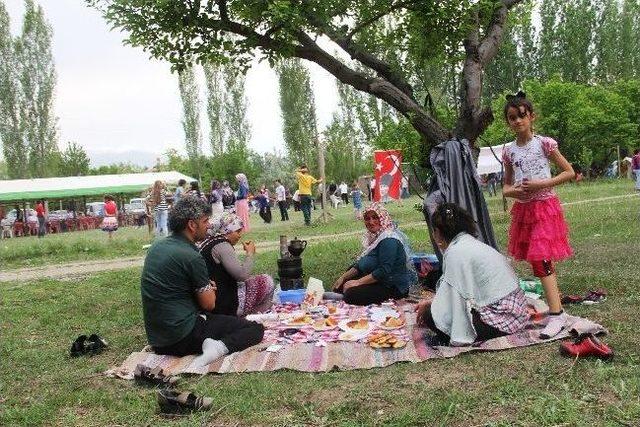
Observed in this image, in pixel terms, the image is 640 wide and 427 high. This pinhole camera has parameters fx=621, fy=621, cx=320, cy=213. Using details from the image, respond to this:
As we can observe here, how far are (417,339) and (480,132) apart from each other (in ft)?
9.82

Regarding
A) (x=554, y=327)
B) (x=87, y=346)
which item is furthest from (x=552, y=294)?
(x=87, y=346)

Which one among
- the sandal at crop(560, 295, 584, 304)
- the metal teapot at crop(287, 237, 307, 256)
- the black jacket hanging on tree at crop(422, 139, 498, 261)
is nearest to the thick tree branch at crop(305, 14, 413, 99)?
the black jacket hanging on tree at crop(422, 139, 498, 261)

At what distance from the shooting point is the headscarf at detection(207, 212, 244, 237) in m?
5.63

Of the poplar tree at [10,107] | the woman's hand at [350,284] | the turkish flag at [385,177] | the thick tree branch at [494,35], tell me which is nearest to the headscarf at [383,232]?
the woman's hand at [350,284]

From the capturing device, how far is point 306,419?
11.1ft

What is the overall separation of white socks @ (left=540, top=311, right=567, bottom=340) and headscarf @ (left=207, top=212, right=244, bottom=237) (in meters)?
2.80

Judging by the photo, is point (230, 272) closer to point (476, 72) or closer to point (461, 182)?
point (461, 182)

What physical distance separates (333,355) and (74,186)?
30.4 m

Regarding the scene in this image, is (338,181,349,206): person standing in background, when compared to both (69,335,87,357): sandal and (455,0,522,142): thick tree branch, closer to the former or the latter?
(455,0,522,142): thick tree branch

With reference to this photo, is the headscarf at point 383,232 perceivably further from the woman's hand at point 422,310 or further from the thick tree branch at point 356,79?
the woman's hand at point 422,310

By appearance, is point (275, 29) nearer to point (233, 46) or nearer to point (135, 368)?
point (233, 46)

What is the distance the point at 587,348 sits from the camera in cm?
387

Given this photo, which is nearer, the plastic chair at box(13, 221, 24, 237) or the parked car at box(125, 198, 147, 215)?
the plastic chair at box(13, 221, 24, 237)

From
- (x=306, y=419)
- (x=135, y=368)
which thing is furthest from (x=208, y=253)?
(x=306, y=419)
